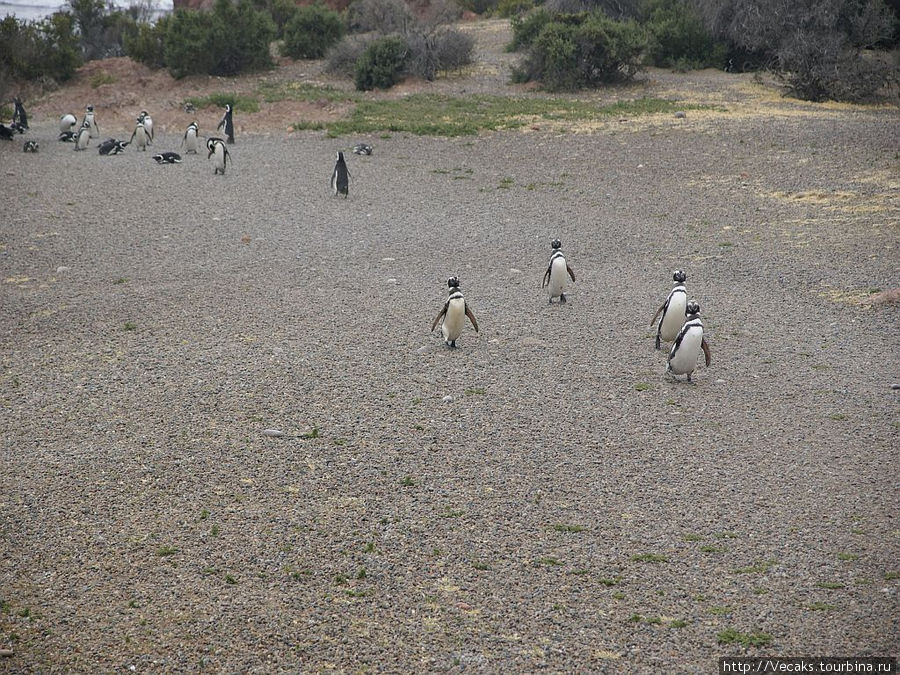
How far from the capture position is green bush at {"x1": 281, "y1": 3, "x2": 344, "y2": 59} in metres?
29.0

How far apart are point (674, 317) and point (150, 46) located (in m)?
24.3

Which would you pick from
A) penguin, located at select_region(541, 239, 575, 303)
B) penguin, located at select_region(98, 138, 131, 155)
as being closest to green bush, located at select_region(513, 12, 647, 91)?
penguin, located at select_region(98, 138, 131, 155)

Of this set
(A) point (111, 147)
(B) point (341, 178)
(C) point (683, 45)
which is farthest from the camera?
(C) point (683, 45)

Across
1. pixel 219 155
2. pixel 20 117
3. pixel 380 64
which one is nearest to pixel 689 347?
pixel 219 155

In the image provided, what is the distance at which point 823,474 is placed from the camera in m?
5.32

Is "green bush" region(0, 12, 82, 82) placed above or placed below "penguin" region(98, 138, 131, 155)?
above

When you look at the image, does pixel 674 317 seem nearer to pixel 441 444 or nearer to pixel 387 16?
pixel 441 444

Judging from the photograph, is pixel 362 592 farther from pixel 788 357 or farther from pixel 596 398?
pixel 788 357

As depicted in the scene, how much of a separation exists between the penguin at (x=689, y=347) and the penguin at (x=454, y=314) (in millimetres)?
1695

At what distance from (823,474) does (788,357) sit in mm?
2170

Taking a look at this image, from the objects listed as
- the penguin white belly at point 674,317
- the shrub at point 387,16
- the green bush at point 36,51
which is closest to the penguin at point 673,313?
the penguin white belly at point 674,317

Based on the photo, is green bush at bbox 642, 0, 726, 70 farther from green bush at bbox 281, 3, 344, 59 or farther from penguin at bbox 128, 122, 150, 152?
penguin at bbox 128, 122, 150, 152

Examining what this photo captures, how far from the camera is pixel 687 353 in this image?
22.0ft

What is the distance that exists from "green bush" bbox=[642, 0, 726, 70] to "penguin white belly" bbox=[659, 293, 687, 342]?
1889cm
